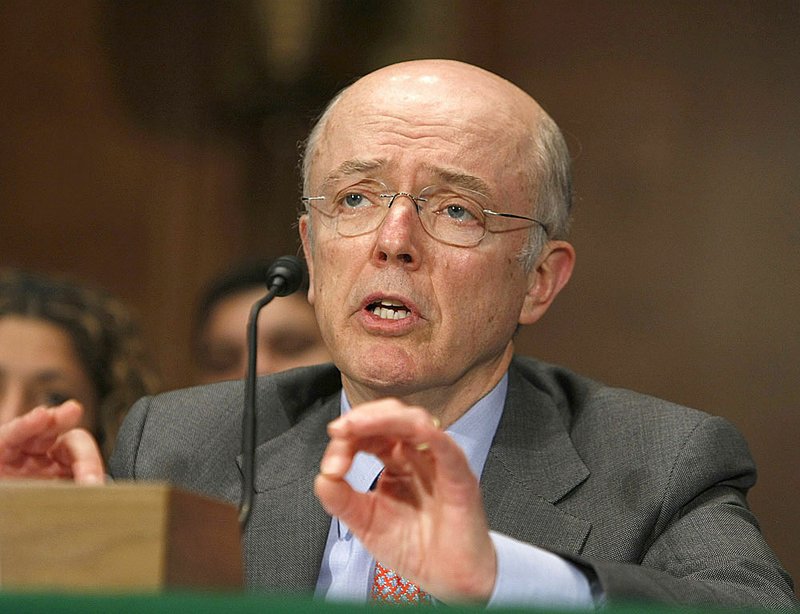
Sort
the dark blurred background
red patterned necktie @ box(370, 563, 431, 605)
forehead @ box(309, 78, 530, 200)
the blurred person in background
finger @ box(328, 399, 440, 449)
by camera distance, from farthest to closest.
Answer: the dark blurred background → the blurred person in background → forehead @ box(309, 78, 530, 200) → red patterned necktie @ box(370, 563, 431, 605) → finger @ box(328, 399, 440, 449)

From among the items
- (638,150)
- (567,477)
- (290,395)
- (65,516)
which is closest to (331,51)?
(638,150)

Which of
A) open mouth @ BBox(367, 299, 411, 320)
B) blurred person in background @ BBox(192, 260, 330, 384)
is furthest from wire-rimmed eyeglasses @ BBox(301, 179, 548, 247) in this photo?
blurred person in background @ BBox(192, 260, 330, 384)

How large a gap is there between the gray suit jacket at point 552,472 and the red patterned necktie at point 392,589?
122mm

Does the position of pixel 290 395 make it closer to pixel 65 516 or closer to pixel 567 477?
pixel 567 477

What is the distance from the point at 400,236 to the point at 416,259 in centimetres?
5

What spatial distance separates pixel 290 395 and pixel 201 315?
1685 millimetres

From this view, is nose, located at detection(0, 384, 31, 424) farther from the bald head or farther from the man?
the bald head

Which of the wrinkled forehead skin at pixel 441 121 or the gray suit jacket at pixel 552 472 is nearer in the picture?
the gray suit jacket at pixel 552 472

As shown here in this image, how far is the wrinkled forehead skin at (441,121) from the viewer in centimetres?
221

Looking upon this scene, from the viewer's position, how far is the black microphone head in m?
2.01

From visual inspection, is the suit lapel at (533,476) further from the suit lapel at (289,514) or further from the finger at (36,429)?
the finger at (36,429)

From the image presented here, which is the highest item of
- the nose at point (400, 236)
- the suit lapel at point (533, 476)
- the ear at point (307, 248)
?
the nose at point (400, 236)

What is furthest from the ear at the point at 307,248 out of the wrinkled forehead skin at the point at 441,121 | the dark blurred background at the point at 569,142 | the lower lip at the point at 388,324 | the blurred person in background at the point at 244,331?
the dark blurred background at the point at 569,142

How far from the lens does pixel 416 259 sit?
2139mm
